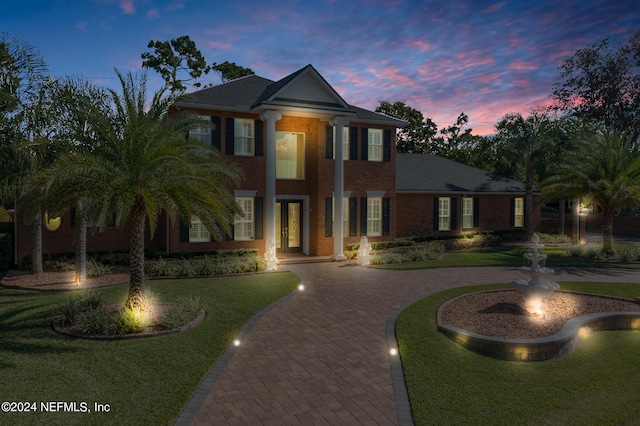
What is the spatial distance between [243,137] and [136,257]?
10.4 meters

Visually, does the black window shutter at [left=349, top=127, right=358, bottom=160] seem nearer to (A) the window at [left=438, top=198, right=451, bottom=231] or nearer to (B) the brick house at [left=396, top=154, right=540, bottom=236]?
(B) the brick house at [left=396, top=154, right=540, bottom=236]

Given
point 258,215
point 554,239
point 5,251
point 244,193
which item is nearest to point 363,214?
point 258,215

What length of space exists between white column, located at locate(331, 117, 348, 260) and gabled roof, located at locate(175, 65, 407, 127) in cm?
78

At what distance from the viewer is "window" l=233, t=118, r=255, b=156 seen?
1964 cm

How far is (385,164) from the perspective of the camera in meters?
23.0

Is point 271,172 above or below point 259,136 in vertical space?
below

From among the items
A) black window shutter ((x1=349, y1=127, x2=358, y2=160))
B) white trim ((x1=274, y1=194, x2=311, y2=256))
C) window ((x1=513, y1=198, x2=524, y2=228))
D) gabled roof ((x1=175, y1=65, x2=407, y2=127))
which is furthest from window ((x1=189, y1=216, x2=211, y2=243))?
window ((x1=513, y1=198, x2=524, y2=228))

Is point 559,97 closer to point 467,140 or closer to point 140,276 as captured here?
point 467,140

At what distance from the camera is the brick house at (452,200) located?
26344mm

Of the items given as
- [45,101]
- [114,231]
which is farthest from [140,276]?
[114,231]

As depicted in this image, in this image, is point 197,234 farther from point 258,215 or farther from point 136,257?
point 136,257

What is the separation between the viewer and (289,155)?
21.5 meters

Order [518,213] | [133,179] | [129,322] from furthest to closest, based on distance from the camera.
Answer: [518,213]
[133,179]
[129,322]

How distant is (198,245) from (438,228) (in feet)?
48.3
